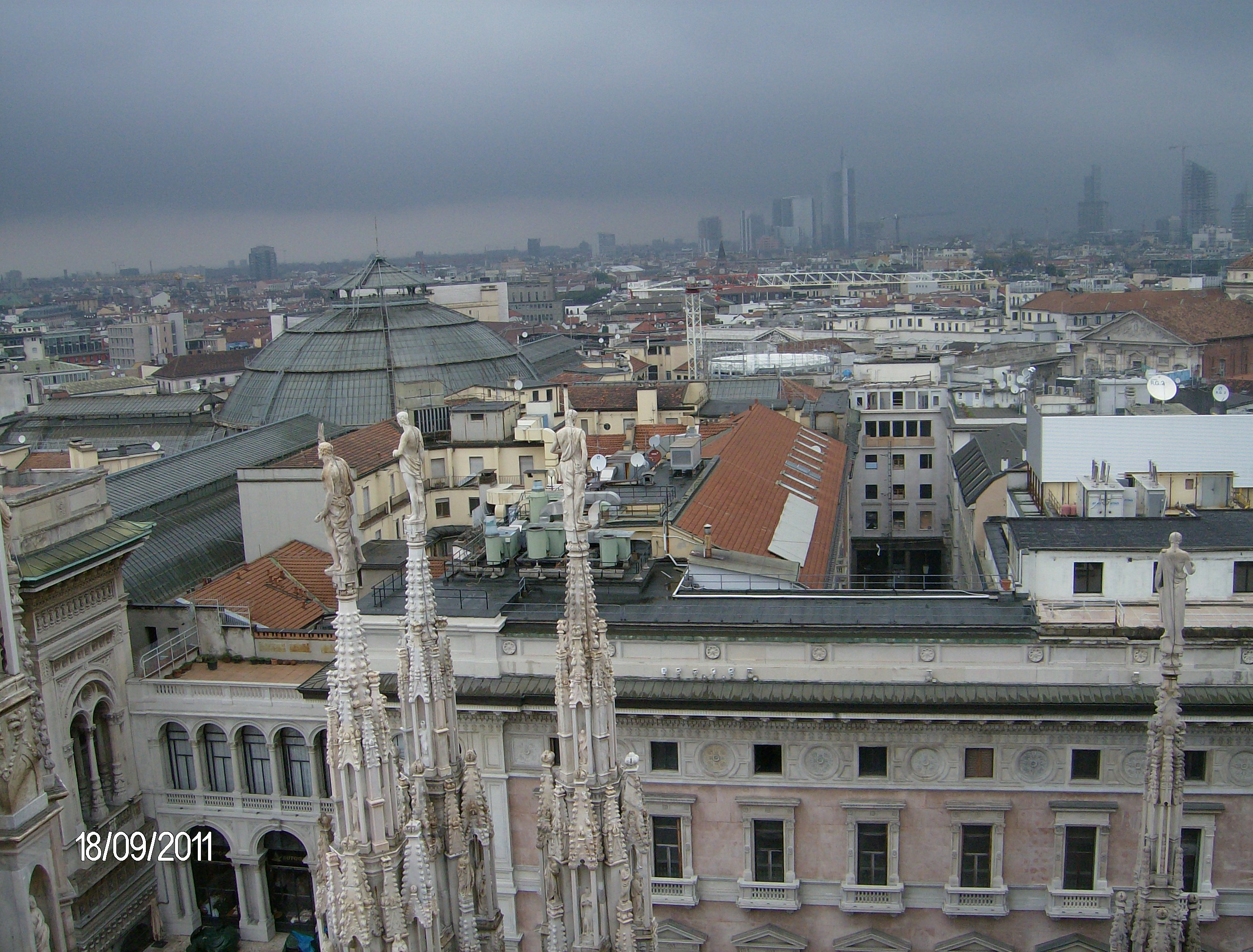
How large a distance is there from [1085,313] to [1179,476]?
107 metres

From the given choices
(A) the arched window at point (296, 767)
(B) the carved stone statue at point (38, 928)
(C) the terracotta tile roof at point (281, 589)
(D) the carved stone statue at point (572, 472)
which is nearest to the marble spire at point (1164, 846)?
(D) the carved stone statue at point (572, 472)

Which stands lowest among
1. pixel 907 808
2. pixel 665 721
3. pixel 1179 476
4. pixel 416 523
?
pixel 907 808

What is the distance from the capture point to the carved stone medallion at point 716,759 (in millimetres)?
28516

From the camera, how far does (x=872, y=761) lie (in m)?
28.0

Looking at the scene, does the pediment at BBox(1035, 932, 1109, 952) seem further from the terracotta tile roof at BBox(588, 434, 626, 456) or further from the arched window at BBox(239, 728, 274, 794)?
the terracotta tile roof at BBox(588, 434, 626, 456)

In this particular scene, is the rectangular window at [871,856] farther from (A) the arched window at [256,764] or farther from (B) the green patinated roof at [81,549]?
(B) the green patinated roof at [81,549]

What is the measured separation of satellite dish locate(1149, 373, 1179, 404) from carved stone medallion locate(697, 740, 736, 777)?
29603 millimetres

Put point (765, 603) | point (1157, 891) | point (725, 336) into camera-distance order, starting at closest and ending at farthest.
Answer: point (1157, 891)
point (765, 603)
point (725, 336)

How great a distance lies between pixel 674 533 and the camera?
3606 cm

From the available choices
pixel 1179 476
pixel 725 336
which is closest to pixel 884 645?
pixel 1179 476

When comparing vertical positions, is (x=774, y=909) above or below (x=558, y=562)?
below

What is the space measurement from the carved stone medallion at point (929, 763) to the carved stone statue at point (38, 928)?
21609 millimetres

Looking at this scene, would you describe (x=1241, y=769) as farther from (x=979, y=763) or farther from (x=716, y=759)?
(x=716, y=759)

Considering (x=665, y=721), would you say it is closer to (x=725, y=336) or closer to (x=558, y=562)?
(x=558, y=562)
